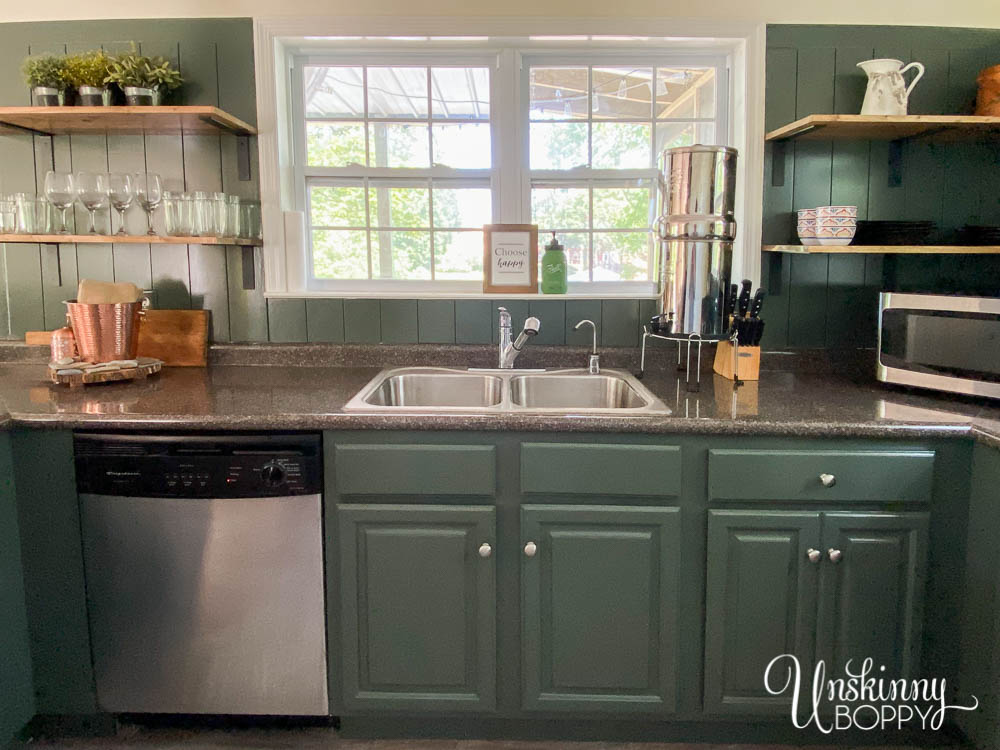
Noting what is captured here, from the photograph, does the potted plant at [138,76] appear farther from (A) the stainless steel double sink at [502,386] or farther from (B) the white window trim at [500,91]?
(A) the stainless steel double sink at [502,386]

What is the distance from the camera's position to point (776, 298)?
2.64m

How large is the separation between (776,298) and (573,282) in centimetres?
70

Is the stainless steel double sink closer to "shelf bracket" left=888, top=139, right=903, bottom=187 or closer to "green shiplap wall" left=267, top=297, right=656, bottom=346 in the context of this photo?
"green shiplap wall" left=267, top=297, right=656, bottom=346

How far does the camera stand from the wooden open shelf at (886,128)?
7.41 feet

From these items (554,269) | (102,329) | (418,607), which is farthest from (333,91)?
(418,607)

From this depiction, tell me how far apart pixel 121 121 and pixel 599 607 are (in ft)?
6.77

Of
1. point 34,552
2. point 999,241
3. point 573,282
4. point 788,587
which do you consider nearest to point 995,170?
point 999,241

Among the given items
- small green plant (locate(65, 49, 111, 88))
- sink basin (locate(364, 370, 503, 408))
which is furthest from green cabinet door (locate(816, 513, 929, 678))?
small green plant (locate(65, 49, 111, 88))

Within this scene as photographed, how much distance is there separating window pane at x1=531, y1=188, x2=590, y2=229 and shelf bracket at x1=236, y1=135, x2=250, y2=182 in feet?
3.21

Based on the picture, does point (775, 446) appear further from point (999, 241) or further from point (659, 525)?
point (999, 241)

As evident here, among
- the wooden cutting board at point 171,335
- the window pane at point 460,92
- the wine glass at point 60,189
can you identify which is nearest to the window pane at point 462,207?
the window pane at point 460,92

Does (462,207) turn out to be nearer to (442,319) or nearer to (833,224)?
(442,319)

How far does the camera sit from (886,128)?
2.38m

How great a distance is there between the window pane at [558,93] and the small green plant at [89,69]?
1366mm
